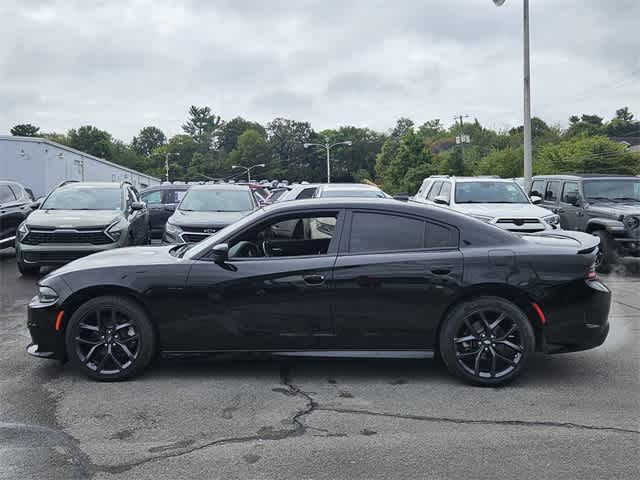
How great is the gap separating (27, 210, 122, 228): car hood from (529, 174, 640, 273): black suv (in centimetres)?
896

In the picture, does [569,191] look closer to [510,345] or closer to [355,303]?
[510,345]

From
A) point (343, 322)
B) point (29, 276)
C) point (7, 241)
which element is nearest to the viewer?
point (343, 322)

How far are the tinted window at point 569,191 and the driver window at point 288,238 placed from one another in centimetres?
978

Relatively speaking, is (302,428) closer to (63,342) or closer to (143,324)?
(143,324)

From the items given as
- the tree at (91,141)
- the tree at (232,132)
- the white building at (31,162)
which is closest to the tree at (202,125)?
the tree at (232,132)

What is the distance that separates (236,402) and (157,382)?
2.74ft

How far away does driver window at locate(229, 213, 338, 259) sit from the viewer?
551cm

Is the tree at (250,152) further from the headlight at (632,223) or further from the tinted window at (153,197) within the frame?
the headlight at (632,223)

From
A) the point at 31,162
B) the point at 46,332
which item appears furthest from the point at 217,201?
the point at 31,162

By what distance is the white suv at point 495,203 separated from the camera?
1222 centimetres

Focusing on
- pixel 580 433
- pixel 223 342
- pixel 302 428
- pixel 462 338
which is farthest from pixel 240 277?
pixel 580 433

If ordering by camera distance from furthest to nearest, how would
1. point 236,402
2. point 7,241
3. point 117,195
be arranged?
point 7,241
point 117,195
point 236,402

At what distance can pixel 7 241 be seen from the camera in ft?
45.4

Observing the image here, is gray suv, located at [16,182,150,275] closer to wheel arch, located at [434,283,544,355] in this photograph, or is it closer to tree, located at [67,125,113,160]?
wheel arch, located at [434,283,544,355]
